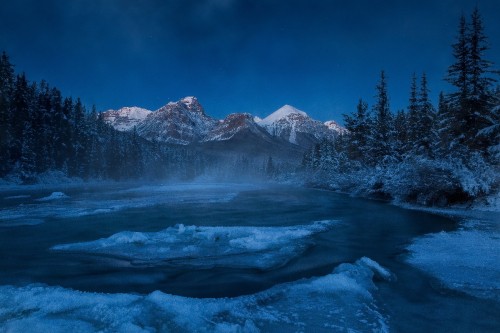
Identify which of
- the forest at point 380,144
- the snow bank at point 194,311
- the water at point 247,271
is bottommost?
the water at point 247,271

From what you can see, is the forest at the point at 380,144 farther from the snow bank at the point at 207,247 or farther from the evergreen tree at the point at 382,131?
the snow bank at the point at 207,247

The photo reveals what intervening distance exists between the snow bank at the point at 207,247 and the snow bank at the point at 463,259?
3.16 m

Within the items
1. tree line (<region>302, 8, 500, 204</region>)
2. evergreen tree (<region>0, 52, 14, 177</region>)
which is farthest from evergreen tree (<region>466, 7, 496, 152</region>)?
evergreen tree (<region>0, 52, 14, 177</region>)

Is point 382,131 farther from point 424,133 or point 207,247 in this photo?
point 207,247

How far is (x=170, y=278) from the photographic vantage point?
6695 mm

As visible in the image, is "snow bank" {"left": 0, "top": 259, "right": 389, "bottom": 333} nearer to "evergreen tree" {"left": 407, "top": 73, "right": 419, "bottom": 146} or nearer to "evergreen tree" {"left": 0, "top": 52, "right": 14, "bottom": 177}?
"evergreen tree" {"left": 407, "top": 73, "right": 419, "bottom": 146}

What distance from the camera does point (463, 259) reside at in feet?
25.5

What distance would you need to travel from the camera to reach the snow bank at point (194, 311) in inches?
167

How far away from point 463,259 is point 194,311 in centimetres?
657

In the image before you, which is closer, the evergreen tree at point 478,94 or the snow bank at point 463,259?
the snow bank at point 463,259

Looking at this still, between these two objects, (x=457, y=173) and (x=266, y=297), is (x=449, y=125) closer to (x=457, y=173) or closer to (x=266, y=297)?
(x=457, y=173)

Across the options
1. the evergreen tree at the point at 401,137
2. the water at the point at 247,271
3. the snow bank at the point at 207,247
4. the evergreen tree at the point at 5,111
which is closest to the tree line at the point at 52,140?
the evergreen tree at the point at 5,111

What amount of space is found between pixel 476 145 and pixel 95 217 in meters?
25.9

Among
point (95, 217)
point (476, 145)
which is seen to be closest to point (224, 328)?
point (95, 217)
